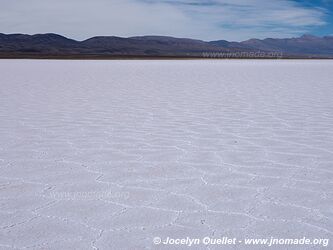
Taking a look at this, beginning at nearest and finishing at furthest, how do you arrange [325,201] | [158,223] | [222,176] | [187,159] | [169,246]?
[169,246] < [158,223] < [325,201] < [222,176] < [187,159]

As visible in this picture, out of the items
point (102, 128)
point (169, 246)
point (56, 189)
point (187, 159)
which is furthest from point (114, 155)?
point (169, 246)

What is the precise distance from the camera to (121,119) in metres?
4.76

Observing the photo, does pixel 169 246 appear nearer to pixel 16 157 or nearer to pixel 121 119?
pixel 16 157

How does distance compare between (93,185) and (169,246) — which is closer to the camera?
(169,246)

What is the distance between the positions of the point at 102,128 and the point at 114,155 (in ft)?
3.74

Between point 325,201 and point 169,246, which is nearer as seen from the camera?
point 169,246

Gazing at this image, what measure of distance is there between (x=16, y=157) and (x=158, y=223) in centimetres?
155

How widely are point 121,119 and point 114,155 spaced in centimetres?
169

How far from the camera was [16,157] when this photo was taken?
3.05 metres

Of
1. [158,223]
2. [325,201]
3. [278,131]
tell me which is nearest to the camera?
[158,223]

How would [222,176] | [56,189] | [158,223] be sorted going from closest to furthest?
[158,223] < [56,189] < [222,176]

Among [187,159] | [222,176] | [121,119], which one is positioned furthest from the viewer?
[121,119]

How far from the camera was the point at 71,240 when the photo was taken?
1744 mm

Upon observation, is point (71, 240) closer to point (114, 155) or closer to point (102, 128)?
point (114, 155)
